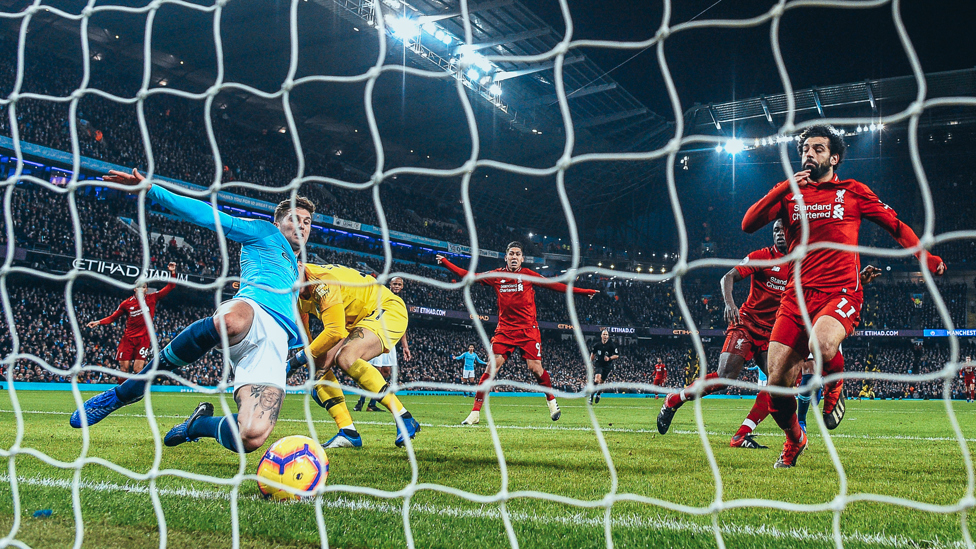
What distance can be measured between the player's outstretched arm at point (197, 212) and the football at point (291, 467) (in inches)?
48.9

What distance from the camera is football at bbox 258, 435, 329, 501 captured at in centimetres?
329

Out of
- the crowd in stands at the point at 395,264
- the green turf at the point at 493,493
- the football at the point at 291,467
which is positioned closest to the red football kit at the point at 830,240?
the green turf at the point at 493,493

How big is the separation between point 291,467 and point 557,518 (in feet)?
4.52

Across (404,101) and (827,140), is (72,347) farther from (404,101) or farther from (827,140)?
(827,140)

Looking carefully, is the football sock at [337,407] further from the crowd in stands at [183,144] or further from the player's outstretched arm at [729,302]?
the crowd in stands at [183,144]

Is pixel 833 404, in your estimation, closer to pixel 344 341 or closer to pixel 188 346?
pixel 344 341

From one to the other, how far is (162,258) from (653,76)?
2370 centimetres

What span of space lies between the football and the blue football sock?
62 centimetres

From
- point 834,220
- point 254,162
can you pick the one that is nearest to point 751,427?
point 834,220

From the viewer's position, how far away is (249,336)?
3.95m

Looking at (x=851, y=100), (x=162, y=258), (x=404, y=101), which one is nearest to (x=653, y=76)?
(x=851, y=100)

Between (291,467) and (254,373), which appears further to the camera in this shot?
(254,373)

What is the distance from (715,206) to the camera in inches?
1898

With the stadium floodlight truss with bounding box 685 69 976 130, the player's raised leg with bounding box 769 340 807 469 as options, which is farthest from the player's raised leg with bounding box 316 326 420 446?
the stadium floodlight truss with bounding box 685 69 976 130
